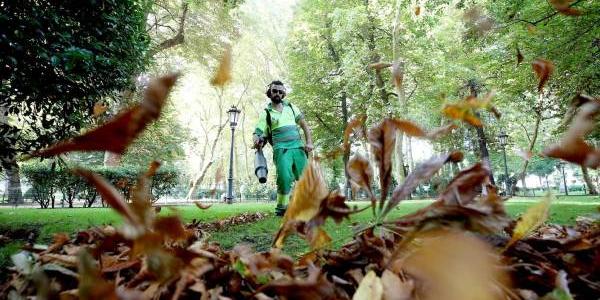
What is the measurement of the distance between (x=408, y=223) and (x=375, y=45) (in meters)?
21.0

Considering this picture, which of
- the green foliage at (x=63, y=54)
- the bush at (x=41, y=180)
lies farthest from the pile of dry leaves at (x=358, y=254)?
the bush at (x=41, y=180)

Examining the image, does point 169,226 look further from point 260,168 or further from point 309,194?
Result: point 260,168

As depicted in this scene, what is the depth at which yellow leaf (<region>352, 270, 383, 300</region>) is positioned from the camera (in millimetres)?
517

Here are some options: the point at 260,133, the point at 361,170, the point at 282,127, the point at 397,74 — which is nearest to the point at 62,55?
the point at 260,133

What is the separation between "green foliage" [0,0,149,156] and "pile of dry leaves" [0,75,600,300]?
2.99m

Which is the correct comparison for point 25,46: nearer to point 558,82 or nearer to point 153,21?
point 558,82

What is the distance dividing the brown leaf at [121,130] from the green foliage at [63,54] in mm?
3120

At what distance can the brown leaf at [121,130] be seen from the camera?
391mm

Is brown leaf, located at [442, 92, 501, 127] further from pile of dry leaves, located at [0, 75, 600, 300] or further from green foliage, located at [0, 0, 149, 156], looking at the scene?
green foliage, located at [0, 0, 149, 156]

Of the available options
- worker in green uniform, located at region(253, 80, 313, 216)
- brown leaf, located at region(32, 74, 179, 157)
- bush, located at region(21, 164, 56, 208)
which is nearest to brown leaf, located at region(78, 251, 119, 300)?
brown leaf, located at region(32, 74, 179, 157)

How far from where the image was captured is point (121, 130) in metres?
0.40

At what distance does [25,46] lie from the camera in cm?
315

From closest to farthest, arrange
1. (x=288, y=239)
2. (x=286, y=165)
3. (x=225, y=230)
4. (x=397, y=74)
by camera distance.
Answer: (x=397, y=74) < (x=288, y=239) < (x=225, y=230) < (x=286, y=165)

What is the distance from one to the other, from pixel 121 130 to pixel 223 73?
1.42ft
